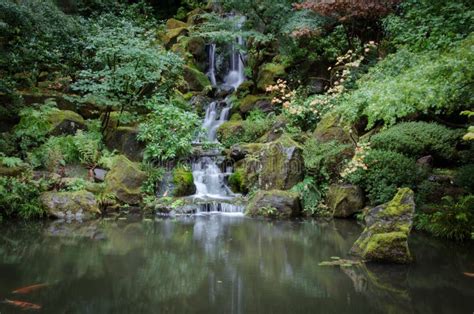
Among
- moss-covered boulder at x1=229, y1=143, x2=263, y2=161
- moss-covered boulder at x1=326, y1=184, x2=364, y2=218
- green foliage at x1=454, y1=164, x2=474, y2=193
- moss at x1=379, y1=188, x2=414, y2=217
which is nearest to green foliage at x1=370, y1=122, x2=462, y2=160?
green foliage at x1=454, y1=164, x2=474, y2=193

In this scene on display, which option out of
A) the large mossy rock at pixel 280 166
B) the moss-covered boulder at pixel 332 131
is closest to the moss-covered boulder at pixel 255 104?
the moss-covered boulder at pixel 332 131

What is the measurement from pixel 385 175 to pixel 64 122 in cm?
1001

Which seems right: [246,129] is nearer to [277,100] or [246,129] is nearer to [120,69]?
[277,100]

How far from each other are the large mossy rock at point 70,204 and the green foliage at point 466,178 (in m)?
8.65

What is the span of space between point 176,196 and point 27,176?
412 cm

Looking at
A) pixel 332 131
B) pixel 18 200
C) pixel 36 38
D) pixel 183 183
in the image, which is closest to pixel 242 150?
pixel 183 183

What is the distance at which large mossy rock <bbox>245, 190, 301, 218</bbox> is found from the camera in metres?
11.0

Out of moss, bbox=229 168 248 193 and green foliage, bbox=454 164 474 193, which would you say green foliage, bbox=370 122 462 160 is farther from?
moss, bbox=229 168 248 193

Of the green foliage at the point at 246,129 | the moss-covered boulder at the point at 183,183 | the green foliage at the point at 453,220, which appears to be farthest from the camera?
the green foliage at the point at 246,129

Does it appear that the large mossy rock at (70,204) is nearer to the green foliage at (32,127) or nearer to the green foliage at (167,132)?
the green foliage at (32,127)

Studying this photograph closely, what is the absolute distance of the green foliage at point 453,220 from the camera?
321 inches

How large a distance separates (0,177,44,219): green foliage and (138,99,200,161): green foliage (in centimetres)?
406

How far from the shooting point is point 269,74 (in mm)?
17656

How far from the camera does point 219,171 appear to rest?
14.0 metres
